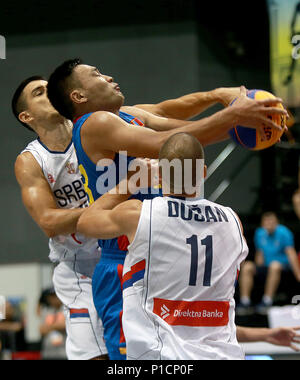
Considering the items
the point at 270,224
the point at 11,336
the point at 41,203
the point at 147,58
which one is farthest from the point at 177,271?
the point at 147,58

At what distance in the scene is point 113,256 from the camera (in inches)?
130

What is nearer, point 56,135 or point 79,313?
point 79,313

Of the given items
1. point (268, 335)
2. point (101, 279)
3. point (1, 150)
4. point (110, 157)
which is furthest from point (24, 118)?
point (1, 150)

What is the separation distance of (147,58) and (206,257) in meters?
9.70

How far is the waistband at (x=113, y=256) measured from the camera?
10.8 ft

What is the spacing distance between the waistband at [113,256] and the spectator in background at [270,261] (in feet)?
19.6

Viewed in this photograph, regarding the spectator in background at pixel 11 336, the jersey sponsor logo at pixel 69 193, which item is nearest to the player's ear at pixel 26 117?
the jersey sponsor logo at pixel 69 193

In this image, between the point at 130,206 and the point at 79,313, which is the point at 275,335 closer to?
the point at 130,206

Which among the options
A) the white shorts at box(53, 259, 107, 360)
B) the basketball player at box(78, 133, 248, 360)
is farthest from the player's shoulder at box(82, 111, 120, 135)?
the white shorts at box(53, 259, 107, 360)

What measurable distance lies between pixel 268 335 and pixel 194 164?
1.08 meters

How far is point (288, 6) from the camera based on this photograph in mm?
8820

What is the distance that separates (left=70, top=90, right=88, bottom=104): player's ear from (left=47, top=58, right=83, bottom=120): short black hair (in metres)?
0.04

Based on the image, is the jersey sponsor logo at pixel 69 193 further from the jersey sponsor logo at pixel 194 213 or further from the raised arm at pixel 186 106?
the jersey sponsor logo at pixel 194 213
